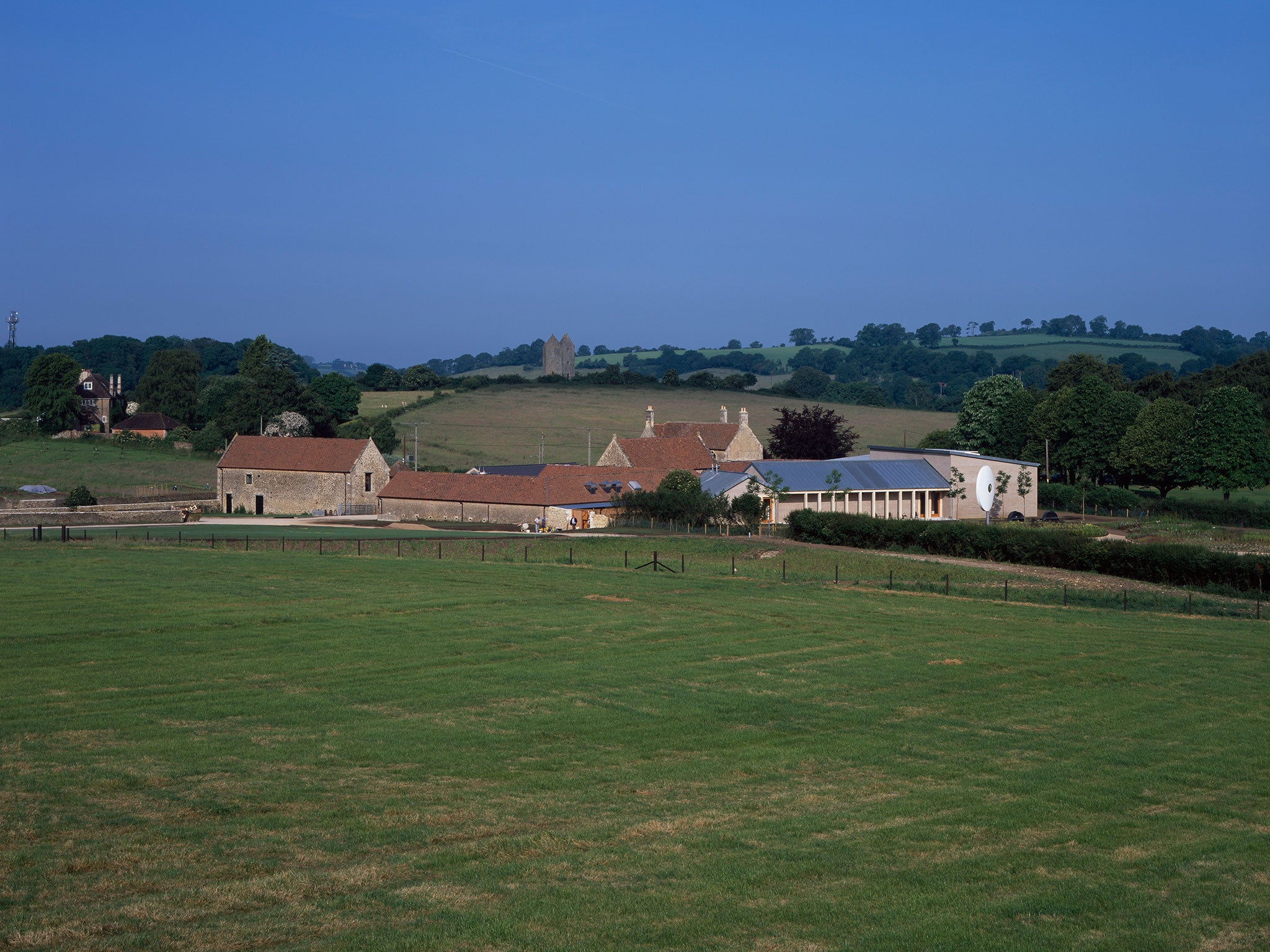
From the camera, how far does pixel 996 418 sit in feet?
327

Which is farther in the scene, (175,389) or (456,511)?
(175,389)

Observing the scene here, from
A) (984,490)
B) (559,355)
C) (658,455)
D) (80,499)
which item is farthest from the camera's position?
(559,355)

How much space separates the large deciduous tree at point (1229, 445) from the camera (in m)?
78.6

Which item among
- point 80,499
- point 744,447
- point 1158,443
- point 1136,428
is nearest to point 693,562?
point 80,499

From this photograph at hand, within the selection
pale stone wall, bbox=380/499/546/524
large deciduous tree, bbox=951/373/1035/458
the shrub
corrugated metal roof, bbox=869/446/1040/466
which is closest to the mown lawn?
pale stone wall, bbox=380/499/546/524

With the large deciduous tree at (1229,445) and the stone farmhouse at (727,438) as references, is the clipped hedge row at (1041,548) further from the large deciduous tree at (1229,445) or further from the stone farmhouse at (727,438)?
the large deciduous tree at (1229,445)

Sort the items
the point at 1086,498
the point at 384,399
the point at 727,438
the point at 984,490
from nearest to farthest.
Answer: the point at 984,490
the point at 1086,498
the point at 727,438
the point at 384,399

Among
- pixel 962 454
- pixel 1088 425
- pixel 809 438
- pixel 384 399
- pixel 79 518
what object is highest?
pixel 384 399

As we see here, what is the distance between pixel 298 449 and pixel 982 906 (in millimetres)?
73143

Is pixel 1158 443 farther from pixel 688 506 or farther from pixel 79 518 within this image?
pixel 79 518

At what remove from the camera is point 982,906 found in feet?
36.9

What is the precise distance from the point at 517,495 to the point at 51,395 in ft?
210

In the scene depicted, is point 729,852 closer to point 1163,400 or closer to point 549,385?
point 1163,400

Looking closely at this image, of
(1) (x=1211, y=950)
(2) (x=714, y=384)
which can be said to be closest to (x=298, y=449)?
(1) (x=1211, y=950)
